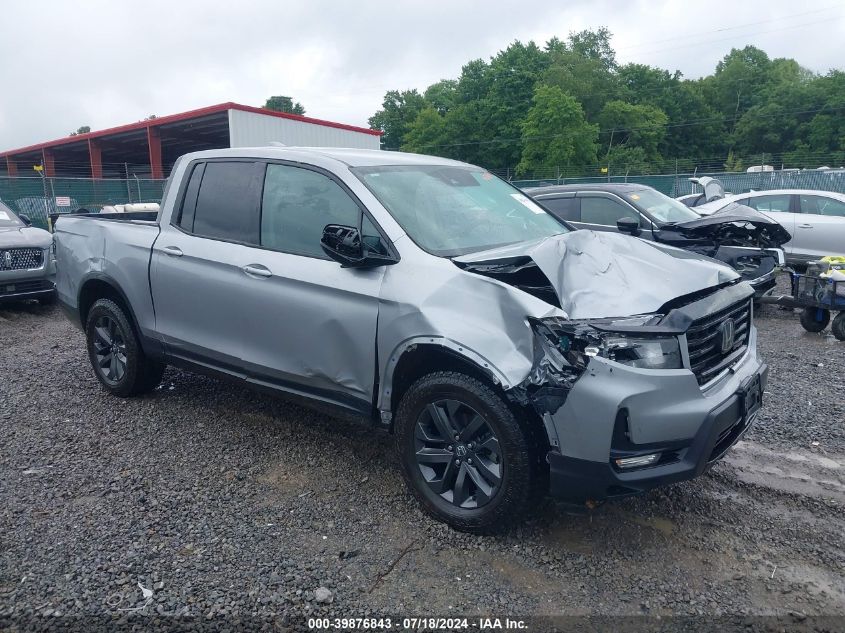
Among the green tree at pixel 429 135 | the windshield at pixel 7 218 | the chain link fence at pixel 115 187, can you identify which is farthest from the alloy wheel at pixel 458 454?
the green tree at pixel 429 135

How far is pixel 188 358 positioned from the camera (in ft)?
15.5

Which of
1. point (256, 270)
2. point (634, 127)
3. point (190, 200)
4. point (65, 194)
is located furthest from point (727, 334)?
point (634, 127)

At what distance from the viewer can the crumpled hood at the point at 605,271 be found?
3238 millimetres

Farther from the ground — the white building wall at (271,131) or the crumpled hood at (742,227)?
the white building wall at (271,131)

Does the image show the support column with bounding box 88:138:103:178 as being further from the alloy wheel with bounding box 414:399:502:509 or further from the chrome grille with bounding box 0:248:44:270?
the alloy wheel with bounding box 414:399:502:509

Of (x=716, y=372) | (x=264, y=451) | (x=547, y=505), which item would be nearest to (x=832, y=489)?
(x=716, y=372)

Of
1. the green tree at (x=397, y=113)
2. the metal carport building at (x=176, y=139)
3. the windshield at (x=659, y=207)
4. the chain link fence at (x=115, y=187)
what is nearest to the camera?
the windshield at (x=659, y=207)

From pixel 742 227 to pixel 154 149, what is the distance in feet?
93.0

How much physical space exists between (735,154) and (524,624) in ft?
252

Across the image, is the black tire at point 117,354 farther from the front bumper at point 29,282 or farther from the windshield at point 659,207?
the windshield at point 659,207

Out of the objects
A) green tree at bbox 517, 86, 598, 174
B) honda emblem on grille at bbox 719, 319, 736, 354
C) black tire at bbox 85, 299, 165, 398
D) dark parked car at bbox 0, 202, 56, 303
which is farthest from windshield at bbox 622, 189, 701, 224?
green tree at bbox 517, 86, 598, 174

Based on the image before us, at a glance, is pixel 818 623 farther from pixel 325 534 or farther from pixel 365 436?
pixel 365 436

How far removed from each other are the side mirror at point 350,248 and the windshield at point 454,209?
0.23 metres

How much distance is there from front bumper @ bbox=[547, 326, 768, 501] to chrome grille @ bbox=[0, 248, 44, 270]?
8.70m
